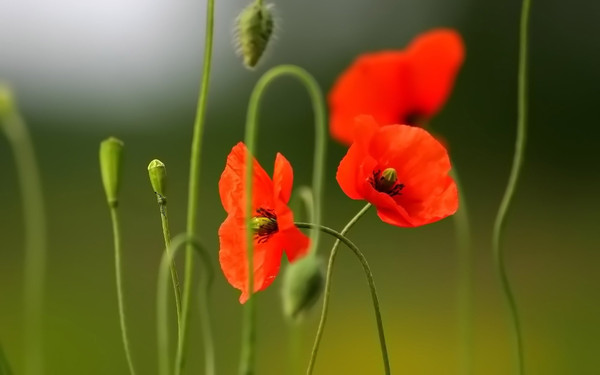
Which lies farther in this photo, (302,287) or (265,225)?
(265,225)

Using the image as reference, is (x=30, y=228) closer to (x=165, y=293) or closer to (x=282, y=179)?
(x=282, y=179)

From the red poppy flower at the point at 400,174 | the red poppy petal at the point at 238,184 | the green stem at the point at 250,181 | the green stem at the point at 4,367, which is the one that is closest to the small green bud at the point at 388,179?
the red poppy flower at the point at 400,174

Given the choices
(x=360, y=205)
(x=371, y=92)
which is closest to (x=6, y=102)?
(x=371, y=92)

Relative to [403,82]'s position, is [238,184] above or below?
below

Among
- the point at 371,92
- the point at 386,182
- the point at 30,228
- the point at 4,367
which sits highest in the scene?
the point at 30,228

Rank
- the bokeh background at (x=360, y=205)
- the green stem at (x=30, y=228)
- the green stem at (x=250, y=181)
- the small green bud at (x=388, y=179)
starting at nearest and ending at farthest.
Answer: the green stem at (x=250, y=181)
the small green bud at (x=388, y=179)
the green stem at (x=30, y=228)
the bokeh background at (x=360, y=205)

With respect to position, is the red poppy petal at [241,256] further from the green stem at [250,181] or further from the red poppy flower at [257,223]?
the green stem at [250,181]

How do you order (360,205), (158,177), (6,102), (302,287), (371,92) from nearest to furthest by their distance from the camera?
(302,287) → (158,177) → (6,102) → (371,92) → (360,205)

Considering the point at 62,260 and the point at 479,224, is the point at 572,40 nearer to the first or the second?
the point at 479,224
